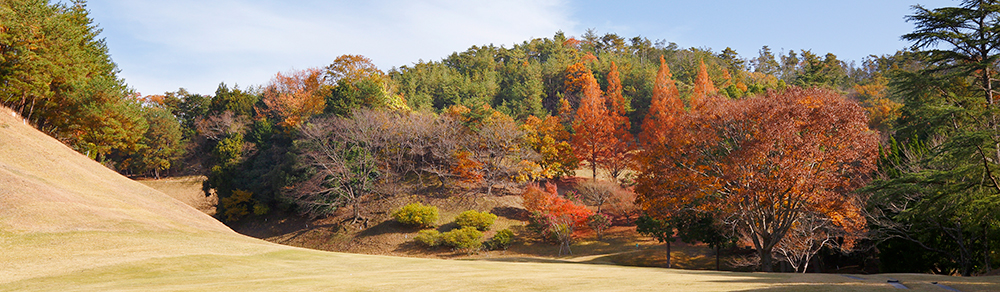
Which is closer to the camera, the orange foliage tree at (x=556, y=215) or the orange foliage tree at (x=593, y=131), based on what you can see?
the orange foliage tree at (x=556, y=215)

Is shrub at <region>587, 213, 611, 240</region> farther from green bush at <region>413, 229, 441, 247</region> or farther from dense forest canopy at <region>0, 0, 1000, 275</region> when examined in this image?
green bush at <region>413, 229, 441, 247</region>

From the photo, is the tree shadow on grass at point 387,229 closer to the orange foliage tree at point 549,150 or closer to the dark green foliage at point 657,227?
the orange foliage tree at point 549,150

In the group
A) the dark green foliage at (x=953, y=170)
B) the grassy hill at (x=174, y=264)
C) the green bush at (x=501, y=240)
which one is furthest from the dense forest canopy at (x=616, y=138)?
the grassy hill at (x=174, y=264)

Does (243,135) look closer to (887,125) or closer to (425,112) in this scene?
(425,112)

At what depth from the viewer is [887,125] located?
53.9 metres

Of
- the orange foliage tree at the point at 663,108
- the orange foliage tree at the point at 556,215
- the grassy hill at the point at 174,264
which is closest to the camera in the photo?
the grassy hill at the point at 174,264

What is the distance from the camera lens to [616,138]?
52.3m

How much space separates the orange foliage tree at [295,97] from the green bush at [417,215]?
16.5 m

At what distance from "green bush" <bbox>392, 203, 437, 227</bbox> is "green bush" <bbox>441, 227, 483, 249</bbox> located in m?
3.20

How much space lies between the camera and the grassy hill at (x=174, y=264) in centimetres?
1299

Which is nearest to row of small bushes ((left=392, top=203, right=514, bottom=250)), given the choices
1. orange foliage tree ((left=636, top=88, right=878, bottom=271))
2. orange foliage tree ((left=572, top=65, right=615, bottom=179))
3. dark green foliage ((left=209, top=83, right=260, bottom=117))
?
orange foliage tree ((left=572, top=65, right=615, bottom=179))

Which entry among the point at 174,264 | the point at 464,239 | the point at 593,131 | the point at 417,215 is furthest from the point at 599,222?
the point at 174,264

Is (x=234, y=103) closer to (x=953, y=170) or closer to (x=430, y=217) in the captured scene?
(x=430, y=217)

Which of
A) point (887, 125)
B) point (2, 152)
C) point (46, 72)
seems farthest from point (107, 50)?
point (887, 125)
